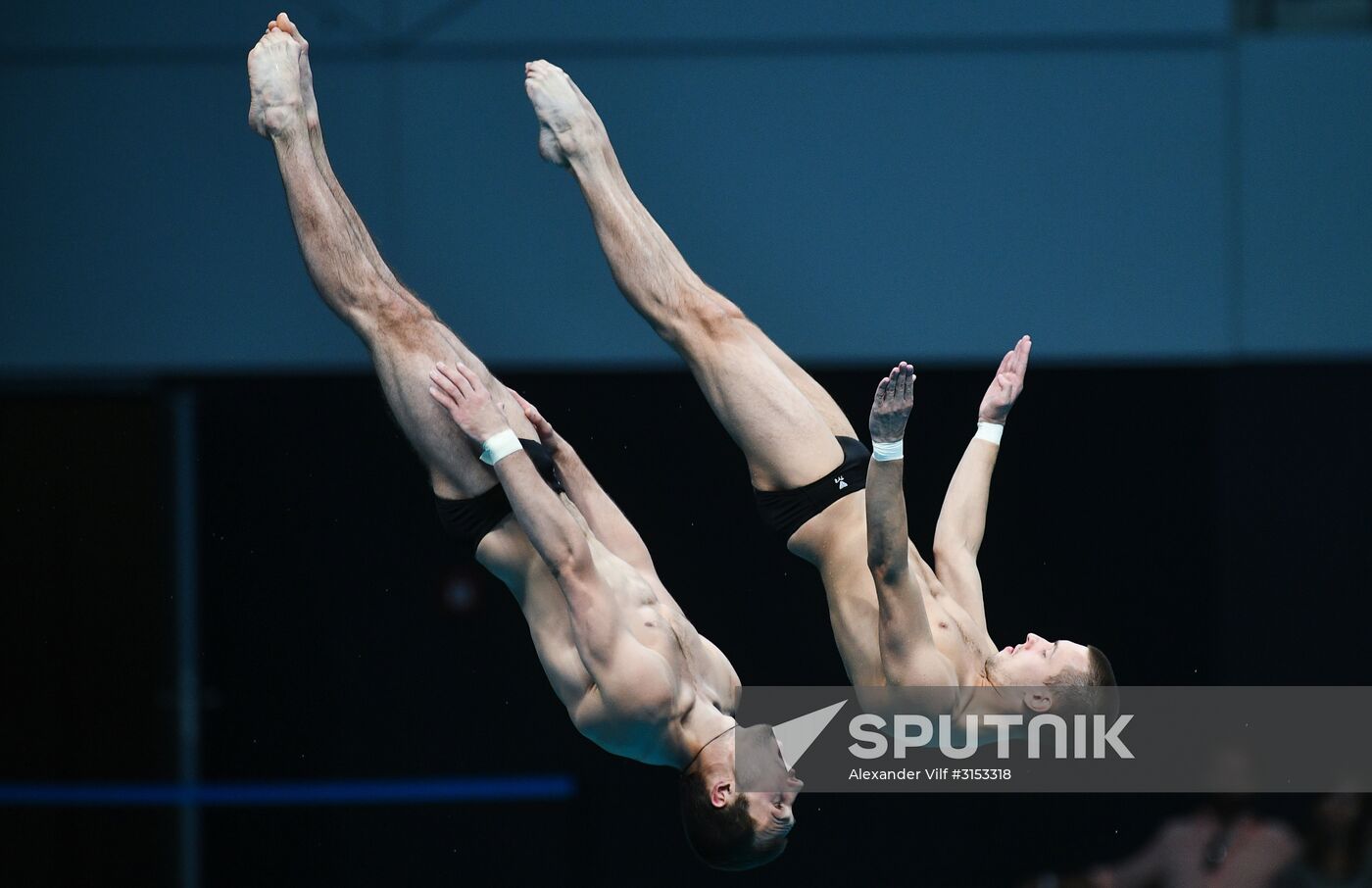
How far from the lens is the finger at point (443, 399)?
4.23 meters

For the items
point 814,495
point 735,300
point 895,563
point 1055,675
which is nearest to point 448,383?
point 814,495

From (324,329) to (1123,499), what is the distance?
11.3 ft

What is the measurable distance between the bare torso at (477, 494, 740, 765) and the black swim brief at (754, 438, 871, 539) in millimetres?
428

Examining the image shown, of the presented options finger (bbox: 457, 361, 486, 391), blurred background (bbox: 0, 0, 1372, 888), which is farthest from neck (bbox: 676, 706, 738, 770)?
blurred background (bbox: 0, 0, 1372, 888)

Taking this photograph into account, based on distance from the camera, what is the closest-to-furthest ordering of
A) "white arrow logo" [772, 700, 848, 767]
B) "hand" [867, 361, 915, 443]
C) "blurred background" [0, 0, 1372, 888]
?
"hand" [867, 361, 915, 443] < "white arrow logo" [772, 700, 848, 767] < "blurred background" [0, 0, 1372, 888]

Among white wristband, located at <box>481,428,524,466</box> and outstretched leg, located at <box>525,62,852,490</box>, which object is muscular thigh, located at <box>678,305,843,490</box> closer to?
outstretched leg, located at <box>525,62,852,490</box>

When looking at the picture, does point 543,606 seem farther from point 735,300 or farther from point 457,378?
point 735,300

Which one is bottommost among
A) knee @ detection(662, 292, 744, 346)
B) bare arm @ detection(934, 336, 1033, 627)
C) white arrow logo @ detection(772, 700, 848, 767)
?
white arrow logo @ detection(772, 700, 848, 767)

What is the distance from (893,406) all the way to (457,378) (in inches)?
44.5

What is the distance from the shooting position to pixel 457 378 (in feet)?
14.0

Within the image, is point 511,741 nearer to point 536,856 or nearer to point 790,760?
point 536,856

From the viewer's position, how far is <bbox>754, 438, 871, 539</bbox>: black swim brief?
4.70 meters

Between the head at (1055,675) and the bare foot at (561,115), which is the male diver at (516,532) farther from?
the head at (1055,675)

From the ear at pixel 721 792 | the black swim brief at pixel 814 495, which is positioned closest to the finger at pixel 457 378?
the black swim brief at pixel 814 495
